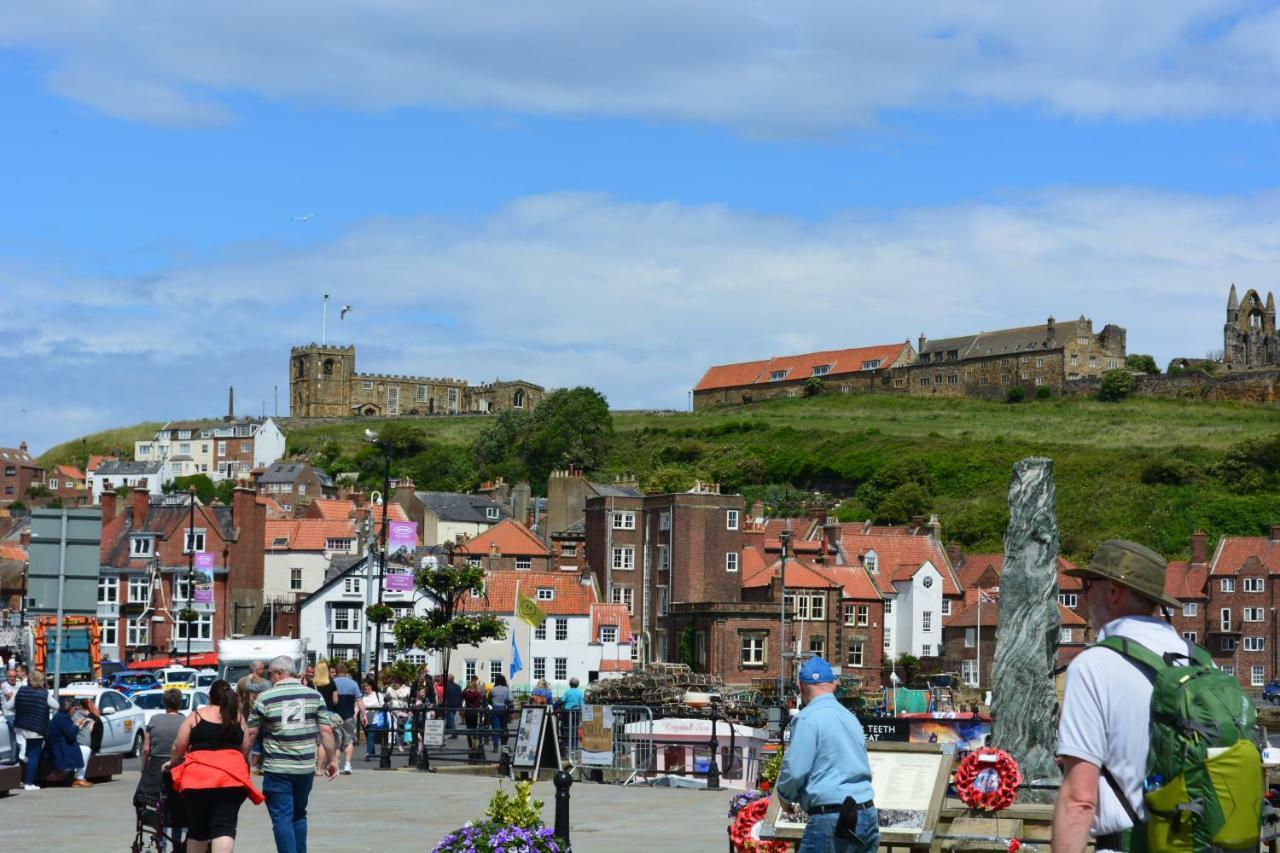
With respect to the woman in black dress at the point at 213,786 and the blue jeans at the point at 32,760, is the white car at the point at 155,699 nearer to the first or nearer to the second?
the blue jeans at the point at 32,760

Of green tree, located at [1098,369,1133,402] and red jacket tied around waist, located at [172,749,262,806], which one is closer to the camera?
red jacket tied around waist, located at [172,749,262,806]

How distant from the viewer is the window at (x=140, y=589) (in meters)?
73.3

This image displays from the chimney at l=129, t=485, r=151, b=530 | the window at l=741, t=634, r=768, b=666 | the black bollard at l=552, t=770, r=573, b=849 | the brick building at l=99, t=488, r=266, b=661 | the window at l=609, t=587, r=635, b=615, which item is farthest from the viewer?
the window at l=609, t=587, r=635, b=615

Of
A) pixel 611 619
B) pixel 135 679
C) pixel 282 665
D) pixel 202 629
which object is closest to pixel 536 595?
pixel 611 619

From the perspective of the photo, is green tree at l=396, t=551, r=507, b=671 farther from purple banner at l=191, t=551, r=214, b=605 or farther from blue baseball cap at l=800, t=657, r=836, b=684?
blue baseball cap at l=800, t=657, r=836, b=684

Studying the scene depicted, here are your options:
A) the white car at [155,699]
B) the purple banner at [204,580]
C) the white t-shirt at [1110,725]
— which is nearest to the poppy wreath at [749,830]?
the white t-shirt at [1110,725]

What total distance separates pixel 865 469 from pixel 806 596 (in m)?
58.1

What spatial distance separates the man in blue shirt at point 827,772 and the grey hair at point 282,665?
4502mm

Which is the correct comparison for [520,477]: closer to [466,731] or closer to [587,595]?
[587,595]

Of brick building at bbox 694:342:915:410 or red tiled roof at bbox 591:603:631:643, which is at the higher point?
brick building at bbox 694:342:915:410

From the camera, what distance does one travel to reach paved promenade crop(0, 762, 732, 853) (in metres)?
15.7

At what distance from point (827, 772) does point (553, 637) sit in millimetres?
63605

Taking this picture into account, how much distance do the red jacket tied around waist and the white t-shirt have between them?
20.5ft

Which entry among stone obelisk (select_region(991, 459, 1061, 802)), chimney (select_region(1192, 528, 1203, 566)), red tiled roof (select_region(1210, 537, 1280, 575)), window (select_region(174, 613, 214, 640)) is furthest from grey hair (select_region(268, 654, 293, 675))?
chimney (select_region(1192, 528, 1203, 566))
